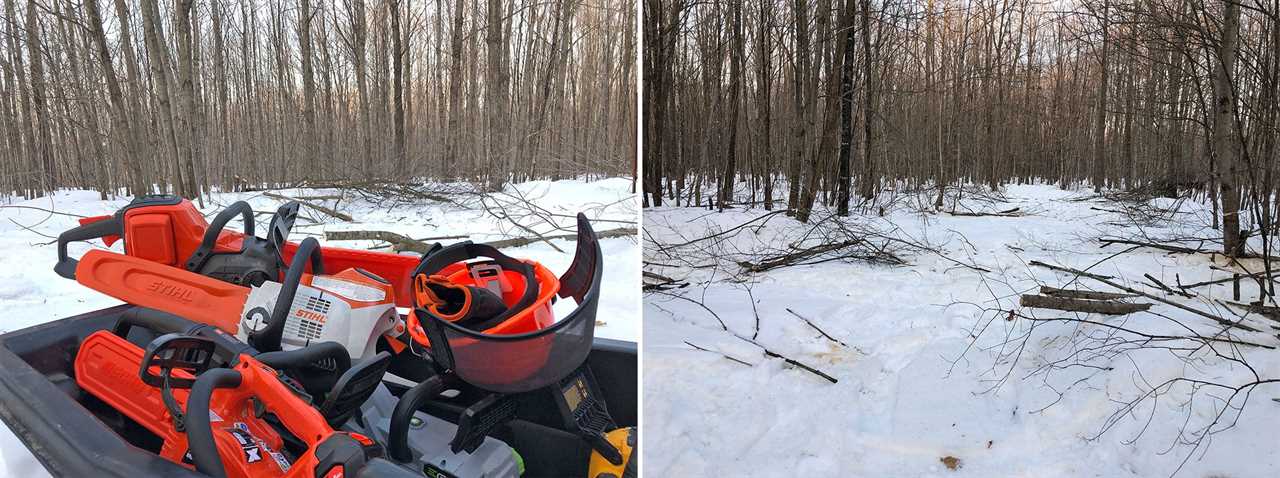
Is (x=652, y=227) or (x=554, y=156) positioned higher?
(x=554, y=156)

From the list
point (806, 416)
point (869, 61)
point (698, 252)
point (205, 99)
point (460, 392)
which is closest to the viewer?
point (460, 392)

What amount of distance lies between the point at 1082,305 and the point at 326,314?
7.02 ft

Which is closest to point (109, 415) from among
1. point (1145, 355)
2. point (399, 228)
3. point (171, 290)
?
point (171, 290)

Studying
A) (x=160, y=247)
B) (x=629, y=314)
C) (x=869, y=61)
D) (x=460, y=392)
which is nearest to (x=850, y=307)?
(x=629, y=314)

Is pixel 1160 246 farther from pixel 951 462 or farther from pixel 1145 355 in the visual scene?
pixel 951 462

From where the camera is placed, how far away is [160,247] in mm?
1378

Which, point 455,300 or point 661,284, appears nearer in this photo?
point 455,300

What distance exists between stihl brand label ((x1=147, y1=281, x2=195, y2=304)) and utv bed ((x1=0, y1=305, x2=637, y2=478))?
137mm

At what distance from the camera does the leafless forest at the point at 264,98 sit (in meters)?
2.44

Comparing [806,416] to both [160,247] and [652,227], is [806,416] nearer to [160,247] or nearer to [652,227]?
[160,247]

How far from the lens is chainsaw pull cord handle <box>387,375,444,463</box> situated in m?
0.93

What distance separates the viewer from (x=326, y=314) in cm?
113

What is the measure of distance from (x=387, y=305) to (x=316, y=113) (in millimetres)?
2908

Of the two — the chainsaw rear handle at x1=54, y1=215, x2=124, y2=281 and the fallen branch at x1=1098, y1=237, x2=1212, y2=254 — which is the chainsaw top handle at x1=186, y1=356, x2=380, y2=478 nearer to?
the chainsaw rear handle at x1=54, y1=215, x2=124, y2=281
